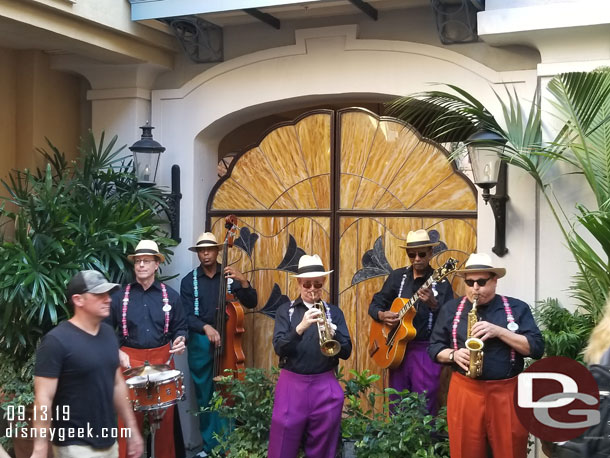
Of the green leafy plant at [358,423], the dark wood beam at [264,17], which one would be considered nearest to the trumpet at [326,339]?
the green leafy plant at [358,423]

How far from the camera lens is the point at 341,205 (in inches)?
329

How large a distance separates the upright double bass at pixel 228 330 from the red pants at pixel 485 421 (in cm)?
238

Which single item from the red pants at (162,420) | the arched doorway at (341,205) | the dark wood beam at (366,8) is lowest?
the red pants at (162,420)

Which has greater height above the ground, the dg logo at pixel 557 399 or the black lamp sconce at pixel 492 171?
the black lamp sconce at pixel 492 171

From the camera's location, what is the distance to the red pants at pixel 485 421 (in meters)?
6.06

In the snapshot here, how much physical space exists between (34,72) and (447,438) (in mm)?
5446

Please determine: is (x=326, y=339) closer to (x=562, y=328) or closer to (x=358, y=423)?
(x=358, y=423)

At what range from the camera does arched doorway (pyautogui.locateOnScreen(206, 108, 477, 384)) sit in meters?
7.99

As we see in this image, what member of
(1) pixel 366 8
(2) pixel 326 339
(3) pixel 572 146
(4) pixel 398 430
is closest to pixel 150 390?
(2) pixel 326 339

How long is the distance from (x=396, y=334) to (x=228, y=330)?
1.60 metres

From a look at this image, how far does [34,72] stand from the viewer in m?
9.02

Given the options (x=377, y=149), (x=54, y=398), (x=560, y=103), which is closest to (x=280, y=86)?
(x=377, y=149)

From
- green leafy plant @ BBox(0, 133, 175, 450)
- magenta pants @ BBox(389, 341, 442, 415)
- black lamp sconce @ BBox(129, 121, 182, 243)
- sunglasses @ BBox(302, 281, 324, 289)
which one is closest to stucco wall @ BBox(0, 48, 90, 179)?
green leafy plant @ BBox(0, 133, 175, 450)

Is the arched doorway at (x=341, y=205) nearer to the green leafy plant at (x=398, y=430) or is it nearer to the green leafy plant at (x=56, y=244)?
the green leafy plant at (x=56, y=244)
